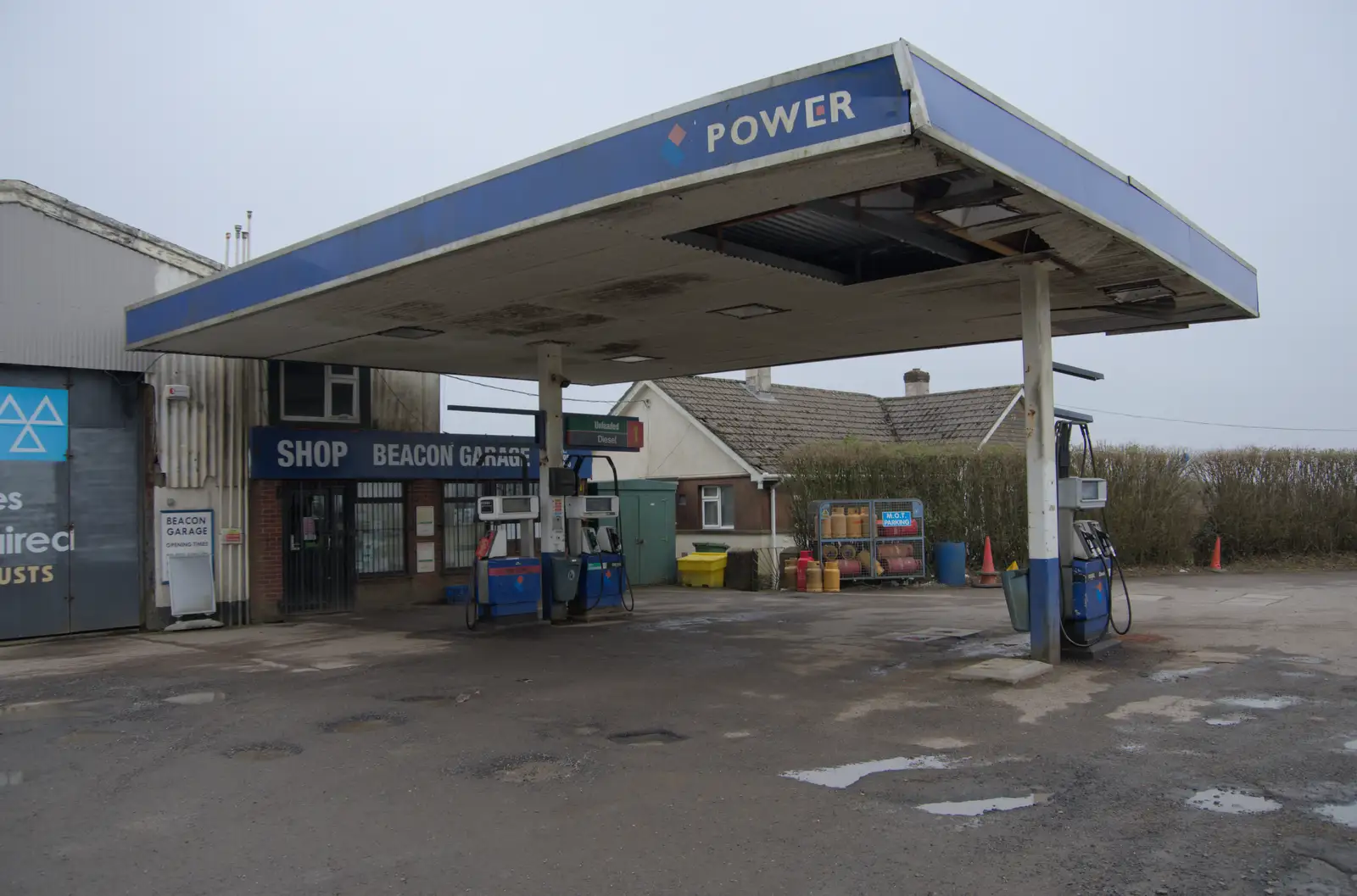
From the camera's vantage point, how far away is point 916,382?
33.9 meters

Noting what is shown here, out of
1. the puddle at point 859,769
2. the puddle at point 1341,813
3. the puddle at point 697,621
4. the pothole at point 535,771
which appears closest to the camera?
the puddle at point 1341,813

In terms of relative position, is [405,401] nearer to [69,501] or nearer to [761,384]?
[69,501]

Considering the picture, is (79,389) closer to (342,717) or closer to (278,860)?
(342,717)

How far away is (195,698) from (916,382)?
27470 mm

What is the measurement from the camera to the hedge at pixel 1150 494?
21.2m

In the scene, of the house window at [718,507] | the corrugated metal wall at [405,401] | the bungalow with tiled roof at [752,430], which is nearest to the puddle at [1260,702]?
the corrugated metal wall at [405,401]

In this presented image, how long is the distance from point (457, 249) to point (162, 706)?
4900mm

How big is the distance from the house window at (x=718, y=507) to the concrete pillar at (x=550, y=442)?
1031 cm

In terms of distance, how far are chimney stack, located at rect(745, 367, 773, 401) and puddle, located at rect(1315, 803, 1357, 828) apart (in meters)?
23.5

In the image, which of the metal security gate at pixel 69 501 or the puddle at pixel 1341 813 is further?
the metal security gate at pixel 69 501

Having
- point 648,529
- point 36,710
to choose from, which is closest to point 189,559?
point 36,710

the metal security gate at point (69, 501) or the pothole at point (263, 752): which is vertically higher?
the metal security gate at point (69, 501)

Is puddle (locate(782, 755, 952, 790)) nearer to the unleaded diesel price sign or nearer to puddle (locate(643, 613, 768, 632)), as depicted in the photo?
puddle (locate(643, 613, 768, 632))

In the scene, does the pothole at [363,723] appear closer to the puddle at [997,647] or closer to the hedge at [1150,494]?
the puddle at [997,647]
